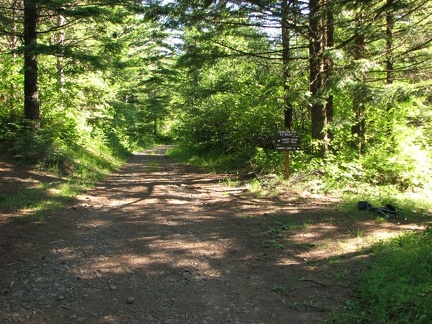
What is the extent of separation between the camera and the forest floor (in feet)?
12.0

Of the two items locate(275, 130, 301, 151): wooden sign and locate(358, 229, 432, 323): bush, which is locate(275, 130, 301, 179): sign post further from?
locate(358, 229, 432, 323): bush

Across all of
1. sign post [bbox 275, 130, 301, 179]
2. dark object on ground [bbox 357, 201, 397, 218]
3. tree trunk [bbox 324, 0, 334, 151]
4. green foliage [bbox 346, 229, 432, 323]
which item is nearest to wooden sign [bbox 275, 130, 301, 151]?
sign post [bbox 275, 130, 301, 179]

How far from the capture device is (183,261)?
489cm

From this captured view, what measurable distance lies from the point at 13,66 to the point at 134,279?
11.3m

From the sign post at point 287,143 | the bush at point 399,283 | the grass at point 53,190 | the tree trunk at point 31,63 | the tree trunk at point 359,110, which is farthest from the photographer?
the tree trunk at point 31,63

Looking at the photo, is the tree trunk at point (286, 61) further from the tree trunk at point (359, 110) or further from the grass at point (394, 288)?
the grass at point (394, 288)

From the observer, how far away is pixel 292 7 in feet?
31.8

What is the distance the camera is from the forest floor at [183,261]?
365 centimetres

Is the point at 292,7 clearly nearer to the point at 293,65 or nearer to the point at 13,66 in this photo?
the point at 293,65

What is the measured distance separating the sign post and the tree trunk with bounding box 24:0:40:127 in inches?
298

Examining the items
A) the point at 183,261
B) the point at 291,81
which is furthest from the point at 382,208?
the point at 291,81

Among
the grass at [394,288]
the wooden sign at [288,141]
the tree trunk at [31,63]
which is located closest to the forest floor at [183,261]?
the grass at [394,288]

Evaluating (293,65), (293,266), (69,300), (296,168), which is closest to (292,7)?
(293,65)

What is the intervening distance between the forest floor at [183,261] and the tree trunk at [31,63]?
387 cm
